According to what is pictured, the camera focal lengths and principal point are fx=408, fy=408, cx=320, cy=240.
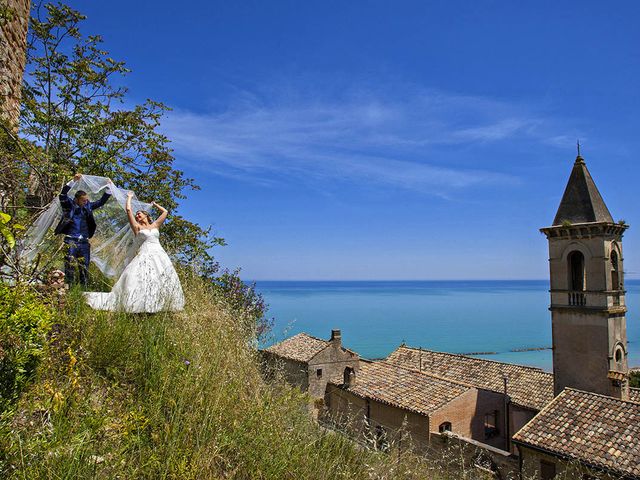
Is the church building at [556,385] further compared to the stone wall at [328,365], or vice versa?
the stone wall at [328,365]

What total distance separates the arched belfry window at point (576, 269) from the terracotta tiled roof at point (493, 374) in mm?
5292

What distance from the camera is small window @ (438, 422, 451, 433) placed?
685 inches

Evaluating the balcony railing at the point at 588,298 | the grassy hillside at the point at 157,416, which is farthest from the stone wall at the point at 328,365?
the grassy hillside at the point at 157,416

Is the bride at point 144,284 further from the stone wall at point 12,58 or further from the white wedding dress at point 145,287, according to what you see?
the stone wall at point 12,58

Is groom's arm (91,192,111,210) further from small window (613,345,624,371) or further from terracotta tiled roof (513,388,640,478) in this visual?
small window (613,345,624,371)

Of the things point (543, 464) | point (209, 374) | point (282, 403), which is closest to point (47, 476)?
point (209, 374)

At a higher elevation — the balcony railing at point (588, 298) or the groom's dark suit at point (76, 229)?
the groom's dark suit at point (76, 229)

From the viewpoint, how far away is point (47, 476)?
8.03 ft

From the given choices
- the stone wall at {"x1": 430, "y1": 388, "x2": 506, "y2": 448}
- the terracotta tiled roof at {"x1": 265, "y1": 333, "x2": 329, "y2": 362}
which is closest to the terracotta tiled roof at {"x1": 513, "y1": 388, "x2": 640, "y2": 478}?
the stone wall at {"x1": 430, "y1": 388, "x2": 506, "y2": 448}

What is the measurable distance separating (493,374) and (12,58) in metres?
24.5

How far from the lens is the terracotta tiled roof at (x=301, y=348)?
26906mm

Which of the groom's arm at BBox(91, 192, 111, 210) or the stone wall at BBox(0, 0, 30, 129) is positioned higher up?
the stone wall at BBox(0, 0, 30, 129)

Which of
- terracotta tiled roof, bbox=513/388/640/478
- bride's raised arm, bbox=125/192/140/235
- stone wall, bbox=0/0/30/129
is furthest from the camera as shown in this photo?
terracotta tiled roof, bbox=513/388/640/478

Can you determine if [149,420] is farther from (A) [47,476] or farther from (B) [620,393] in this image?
(B) [620,393]
